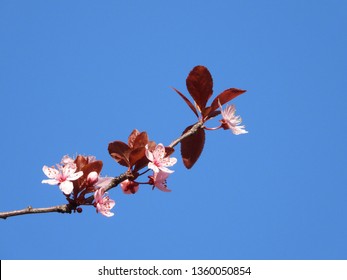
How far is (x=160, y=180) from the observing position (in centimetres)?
145

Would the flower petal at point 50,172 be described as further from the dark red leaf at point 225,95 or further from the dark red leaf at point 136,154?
the dark red leaf at point 225,95

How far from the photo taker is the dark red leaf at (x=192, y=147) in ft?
5.14

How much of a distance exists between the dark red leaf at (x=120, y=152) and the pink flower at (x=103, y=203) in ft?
0.40

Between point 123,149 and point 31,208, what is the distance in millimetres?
355

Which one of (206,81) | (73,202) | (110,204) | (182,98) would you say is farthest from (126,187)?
(206,81)

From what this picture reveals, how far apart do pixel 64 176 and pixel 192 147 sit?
468 mm

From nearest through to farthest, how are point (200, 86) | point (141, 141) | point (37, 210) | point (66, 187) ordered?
point (37, 210), point (66, 187), point (141, 141), point (200, 86)

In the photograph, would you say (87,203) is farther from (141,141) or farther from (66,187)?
(141,141)

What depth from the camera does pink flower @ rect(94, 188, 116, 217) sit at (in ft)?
4.47

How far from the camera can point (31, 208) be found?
1215mm

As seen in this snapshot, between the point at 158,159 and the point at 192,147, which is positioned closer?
the point at 158,159

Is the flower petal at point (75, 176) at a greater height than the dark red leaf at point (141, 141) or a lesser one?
lesser

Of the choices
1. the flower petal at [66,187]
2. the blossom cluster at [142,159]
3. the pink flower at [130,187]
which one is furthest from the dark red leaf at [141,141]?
the flower petal at [66,187]

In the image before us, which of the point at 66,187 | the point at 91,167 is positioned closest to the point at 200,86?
the point at 91,167
